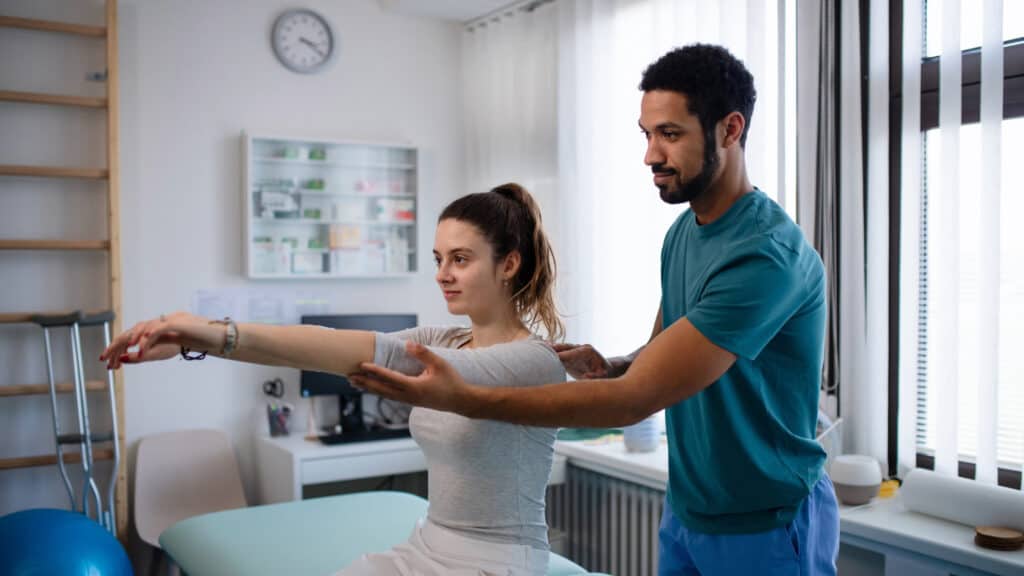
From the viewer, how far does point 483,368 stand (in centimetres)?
142

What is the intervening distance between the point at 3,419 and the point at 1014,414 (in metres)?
3.46

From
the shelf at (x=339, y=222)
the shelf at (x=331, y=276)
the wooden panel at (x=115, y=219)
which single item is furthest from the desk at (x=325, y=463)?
the shelf at (x=339, y=222)

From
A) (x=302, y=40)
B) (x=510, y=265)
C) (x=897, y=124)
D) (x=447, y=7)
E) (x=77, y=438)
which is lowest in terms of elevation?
(x=77, y=438)

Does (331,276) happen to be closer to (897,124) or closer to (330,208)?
(330,208)

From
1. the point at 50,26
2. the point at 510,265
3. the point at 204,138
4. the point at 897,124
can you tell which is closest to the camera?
the point at 510,265

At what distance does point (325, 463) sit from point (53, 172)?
1.51m

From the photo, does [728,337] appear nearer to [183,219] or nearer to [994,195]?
[994,195]

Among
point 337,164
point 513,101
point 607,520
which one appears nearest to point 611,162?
point 513,101

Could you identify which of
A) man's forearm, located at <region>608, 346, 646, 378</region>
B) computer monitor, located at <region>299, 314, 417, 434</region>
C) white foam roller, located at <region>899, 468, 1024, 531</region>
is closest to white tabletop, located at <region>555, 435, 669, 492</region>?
white foam roller, located at <region>899, 468, 1024, 531</region>

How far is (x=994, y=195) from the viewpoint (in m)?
2.29

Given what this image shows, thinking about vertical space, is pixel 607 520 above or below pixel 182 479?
below

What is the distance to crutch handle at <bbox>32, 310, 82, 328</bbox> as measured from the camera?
3.22 metres

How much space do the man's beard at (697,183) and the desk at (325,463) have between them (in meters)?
2.11

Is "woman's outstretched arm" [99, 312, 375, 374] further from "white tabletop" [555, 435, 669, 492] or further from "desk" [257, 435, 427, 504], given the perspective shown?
"desk" [257, 435, 427, 504]
